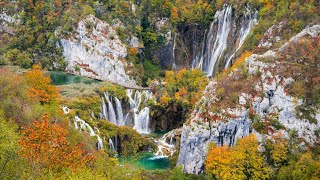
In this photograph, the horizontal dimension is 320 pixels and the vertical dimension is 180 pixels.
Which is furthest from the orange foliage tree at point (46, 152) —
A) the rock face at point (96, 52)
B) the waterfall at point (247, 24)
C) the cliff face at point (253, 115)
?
the rock face at point (96, 52)

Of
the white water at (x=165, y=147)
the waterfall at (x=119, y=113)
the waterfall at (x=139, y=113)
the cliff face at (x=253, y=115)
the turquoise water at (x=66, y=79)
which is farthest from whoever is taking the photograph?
the turquoise water at (x=66, y=79)

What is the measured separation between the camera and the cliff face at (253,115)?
108 ft

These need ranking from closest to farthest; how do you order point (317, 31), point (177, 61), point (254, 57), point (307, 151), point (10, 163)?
point (10, 163)
point (307, 151)
point (254, 57)
point (317, 31)
point (177, 61)

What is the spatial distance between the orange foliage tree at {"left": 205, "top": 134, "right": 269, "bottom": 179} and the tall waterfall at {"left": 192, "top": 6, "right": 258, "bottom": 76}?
1092 inches

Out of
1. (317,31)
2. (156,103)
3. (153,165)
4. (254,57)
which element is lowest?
(153,165)

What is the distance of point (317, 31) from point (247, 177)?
2119 centimetres

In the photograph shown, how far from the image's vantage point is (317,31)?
40656 millimetres

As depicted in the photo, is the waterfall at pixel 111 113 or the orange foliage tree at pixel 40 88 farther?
the waterfall at pixel 111 113

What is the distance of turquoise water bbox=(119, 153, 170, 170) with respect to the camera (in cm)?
3776

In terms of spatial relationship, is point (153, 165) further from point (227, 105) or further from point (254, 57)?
point (254, 57)

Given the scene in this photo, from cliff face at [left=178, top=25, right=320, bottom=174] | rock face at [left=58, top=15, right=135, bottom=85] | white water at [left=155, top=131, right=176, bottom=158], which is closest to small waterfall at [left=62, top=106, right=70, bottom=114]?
white water at [left=155, top=131, right=176, bottom=158]

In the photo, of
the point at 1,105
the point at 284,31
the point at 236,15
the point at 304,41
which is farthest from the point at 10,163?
the point at 236,15

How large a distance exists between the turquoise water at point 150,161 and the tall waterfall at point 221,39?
2481cm

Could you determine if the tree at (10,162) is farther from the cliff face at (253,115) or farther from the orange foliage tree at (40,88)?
the orange foliage tree at (40,88)
